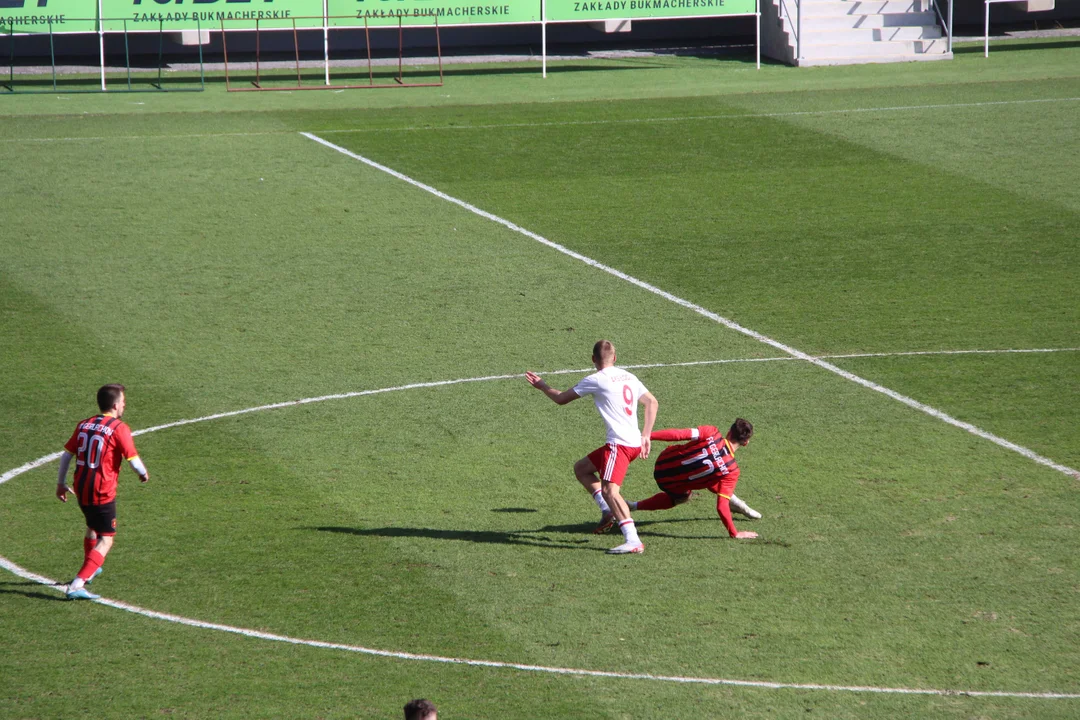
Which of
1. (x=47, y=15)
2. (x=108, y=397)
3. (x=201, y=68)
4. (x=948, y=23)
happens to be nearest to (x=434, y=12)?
(x=201, y=68)

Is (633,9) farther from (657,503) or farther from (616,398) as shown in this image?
(616,398)

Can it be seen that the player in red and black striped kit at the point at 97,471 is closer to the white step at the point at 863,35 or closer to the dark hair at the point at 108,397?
the dark hair at the point at 108,397

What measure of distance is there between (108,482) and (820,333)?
997cm

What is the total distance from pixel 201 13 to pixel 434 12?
223 inches

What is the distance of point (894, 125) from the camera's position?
27.8 m

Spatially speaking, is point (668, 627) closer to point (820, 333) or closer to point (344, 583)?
point (344, 583)

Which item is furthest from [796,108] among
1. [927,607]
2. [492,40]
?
[927,607]

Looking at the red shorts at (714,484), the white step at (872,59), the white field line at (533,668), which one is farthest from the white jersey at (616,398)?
the white step at (872,59)

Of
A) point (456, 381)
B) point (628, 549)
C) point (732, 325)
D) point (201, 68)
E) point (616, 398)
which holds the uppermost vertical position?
point (201, 68)

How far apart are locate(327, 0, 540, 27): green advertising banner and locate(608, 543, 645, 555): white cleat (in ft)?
77.3

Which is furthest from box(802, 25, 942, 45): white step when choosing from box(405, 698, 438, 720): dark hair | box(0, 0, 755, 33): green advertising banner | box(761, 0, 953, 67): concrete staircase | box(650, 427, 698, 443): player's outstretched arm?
box(405, 698, 438, 720): dark hair

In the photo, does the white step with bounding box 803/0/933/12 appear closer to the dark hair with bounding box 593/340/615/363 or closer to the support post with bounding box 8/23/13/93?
the support post with bounding box 8/23/13/93

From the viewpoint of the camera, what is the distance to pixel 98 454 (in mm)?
9812

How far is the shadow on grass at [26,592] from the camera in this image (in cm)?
1005
